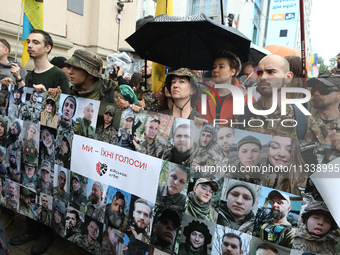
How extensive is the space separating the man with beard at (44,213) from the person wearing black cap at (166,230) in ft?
3.40

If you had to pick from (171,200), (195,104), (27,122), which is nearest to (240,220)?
(171,200)

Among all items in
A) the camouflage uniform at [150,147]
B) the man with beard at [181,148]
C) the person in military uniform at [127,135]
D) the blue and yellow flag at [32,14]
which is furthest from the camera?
the blue and yellow flag at [32,14]

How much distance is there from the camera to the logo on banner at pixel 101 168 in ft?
6.51

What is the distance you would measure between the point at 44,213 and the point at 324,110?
217cm

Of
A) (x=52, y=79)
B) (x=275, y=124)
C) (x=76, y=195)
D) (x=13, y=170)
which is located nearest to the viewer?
(x=275, y=124)

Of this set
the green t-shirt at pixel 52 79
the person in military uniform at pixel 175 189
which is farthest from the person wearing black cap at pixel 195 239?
the green t-shirt at pixel 52 79

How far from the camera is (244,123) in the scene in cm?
Answer: 147

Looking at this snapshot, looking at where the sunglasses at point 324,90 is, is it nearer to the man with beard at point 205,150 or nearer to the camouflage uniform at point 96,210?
the man with beard at point 205,150

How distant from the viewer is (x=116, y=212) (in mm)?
1919

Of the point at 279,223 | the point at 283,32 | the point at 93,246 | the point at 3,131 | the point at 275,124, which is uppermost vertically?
the point at 283,32

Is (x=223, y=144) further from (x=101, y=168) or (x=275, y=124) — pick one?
(x=101, y=168)

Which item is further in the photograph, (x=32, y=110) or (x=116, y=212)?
(x=32, y=110)

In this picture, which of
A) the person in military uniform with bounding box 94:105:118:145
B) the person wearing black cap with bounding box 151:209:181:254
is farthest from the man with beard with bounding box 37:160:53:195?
the person wearing black cap with bounding box 151:209:181:254

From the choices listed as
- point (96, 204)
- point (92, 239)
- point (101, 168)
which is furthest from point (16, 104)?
point (92, 239)
